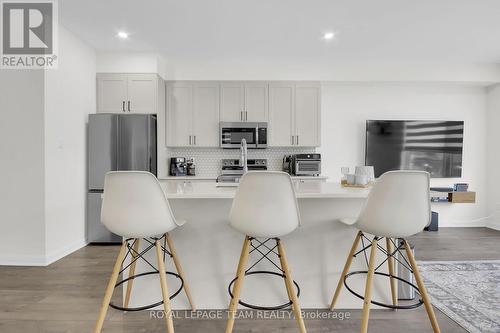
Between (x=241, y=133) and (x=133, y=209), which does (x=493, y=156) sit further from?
(x=133, y=209)

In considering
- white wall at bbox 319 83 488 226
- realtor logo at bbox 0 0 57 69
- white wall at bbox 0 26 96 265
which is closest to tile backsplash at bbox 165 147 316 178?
white wall at bbox 319 83 488 226

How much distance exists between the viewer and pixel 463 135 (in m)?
4.77

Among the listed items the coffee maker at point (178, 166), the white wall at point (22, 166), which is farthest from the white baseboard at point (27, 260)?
the coffee maker at point (178, 166)

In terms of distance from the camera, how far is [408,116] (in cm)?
479

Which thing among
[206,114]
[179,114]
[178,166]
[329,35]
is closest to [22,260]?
[178,166]

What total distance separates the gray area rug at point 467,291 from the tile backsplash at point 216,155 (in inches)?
96.7

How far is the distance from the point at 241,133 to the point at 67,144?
231 centimetres

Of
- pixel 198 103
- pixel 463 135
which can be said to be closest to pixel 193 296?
pixel 198 103

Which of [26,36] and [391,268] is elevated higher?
[26,36]

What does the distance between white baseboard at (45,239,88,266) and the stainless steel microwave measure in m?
2.33

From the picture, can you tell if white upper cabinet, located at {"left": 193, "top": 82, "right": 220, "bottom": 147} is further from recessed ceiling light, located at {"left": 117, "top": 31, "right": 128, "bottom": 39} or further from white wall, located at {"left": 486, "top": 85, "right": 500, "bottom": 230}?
white wall, located at {"left": 486, "top": 85, "right": 500, "bottom": 230}

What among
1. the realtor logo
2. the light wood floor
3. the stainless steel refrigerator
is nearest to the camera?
the light wood floor

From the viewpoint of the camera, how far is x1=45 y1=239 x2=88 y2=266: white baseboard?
310 centimetres

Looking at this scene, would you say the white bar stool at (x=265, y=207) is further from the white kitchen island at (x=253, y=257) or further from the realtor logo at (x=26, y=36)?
the realtor logo at (x=26, y=36)
